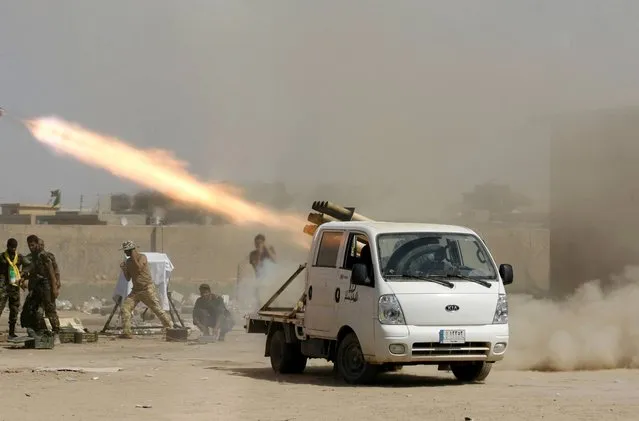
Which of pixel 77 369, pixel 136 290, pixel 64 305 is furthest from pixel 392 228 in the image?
pixel 64 305

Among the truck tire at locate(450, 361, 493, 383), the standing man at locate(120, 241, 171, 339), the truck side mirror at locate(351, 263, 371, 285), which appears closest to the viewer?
the truck side mirror at locate(351, 263, 371, 285)

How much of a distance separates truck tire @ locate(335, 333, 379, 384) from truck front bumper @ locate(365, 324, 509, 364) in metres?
0.21

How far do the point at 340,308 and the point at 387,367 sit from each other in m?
0.85

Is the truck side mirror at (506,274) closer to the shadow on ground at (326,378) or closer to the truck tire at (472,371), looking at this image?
the truck tire at (472,371)

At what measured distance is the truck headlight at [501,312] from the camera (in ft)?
46.5

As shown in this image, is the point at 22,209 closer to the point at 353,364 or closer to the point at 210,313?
the point at 210,313

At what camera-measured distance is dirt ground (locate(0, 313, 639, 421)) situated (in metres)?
11.4

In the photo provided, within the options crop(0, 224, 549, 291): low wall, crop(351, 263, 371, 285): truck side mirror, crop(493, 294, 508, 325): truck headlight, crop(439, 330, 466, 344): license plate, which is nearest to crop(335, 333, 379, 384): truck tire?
crop(351, 263, 371, 285): truck side mirror

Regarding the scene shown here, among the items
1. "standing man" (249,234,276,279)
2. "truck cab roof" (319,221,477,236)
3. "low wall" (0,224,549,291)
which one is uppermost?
"low wall" (0,224,549,291)

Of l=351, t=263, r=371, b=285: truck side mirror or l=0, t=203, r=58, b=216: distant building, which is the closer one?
l=351, t=263, r=371, b=285: truck side mirror

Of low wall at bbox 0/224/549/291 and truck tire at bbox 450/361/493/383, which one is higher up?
low wall at bbox 0/224/549/291

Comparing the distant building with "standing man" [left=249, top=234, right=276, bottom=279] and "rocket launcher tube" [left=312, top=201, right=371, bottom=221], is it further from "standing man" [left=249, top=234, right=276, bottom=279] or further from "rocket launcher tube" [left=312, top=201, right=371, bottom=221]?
"rocket launcher tube" [left=312, top=201, right=371, bottom=221]

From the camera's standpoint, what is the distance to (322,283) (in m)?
15.0

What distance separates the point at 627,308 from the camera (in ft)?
59.4
